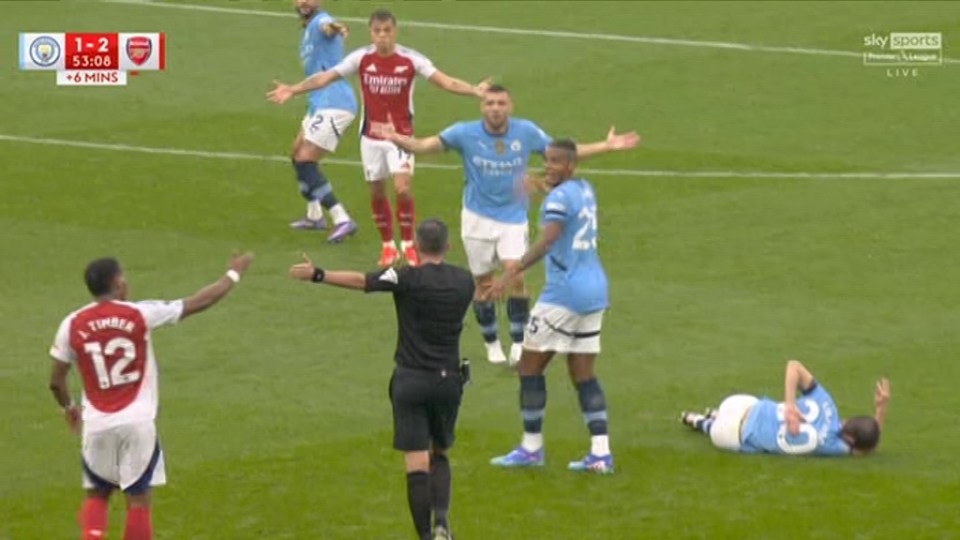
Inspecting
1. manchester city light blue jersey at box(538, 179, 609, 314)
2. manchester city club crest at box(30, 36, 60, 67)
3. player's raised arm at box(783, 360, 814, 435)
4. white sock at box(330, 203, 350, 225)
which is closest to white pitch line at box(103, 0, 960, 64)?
manchester city club crest at box(30, 36, 60, 67)

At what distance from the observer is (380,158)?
2609 centimetres

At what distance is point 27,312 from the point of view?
2447cm

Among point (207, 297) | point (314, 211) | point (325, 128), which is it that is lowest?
point (207, 297)

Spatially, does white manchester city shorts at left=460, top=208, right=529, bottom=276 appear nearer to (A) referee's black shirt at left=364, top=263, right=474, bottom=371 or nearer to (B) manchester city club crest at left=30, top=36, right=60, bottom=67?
(A) referee's black shirt at left=364, top=263, right=474, bottom=371

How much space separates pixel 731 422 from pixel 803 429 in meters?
0.62

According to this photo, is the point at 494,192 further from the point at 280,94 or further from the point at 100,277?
the point at 100,277

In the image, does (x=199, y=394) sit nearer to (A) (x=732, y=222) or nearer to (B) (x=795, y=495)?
(B) (x=795, y=495)

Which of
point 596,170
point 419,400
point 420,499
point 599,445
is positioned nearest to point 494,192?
point 599,445

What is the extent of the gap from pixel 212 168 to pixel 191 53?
7.37 metres

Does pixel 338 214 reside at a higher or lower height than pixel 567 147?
lower

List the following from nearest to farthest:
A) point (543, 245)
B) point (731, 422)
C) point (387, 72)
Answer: point (543, 245)
point (731, 422)
point (387, 72)

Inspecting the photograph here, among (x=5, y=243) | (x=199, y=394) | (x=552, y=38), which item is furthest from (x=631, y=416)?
(x=552, y=38)

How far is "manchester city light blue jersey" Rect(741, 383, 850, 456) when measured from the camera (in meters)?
19.1

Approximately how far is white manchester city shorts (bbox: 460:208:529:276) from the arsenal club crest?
16.1 m
